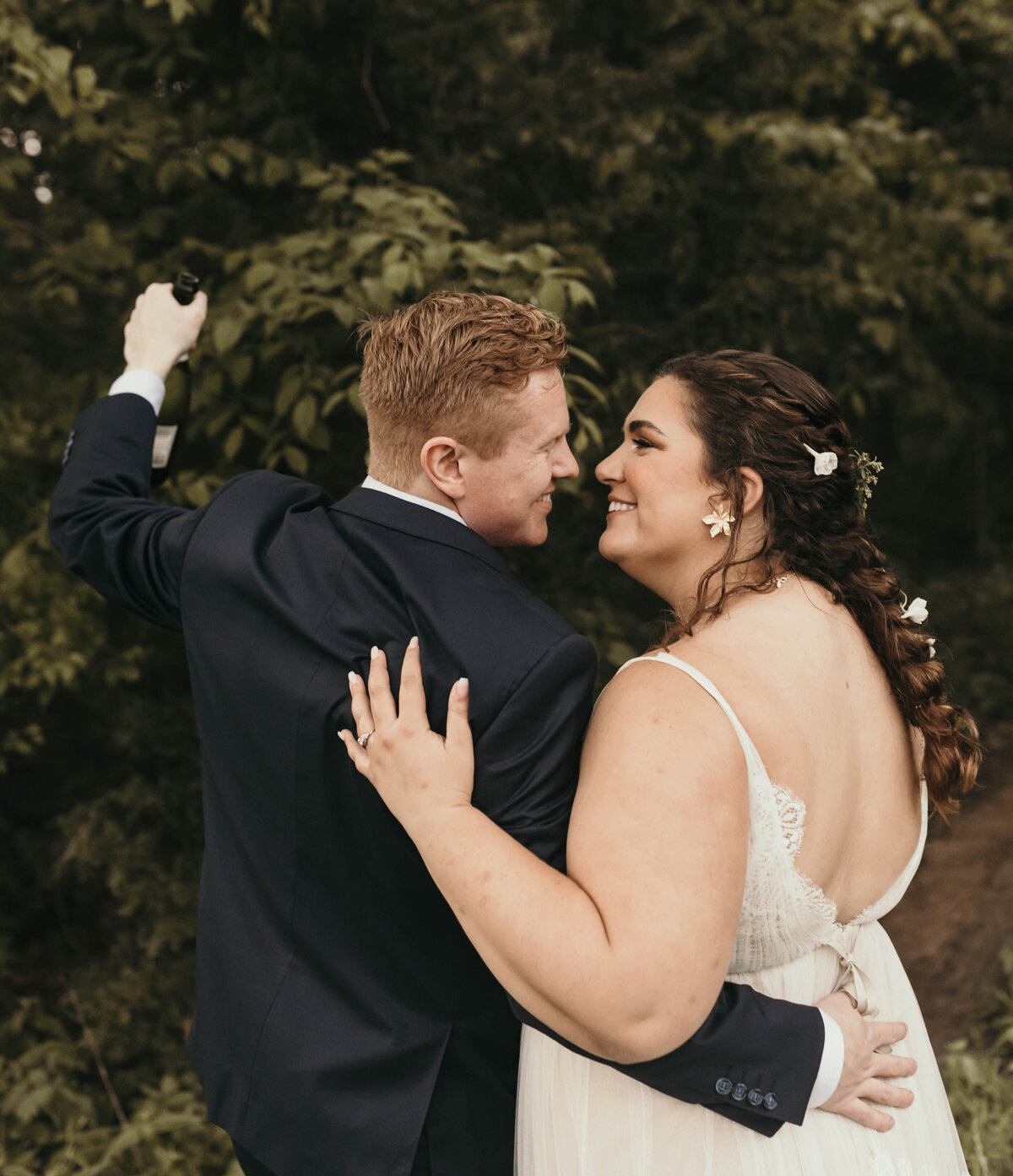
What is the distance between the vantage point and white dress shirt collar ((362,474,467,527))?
1766 millimetres

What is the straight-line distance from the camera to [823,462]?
1.94m

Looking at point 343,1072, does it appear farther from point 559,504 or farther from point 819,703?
point 559,504

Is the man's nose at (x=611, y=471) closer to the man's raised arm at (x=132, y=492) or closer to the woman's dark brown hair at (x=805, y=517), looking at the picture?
the woman's dark brown hair at (x=805, y=517)

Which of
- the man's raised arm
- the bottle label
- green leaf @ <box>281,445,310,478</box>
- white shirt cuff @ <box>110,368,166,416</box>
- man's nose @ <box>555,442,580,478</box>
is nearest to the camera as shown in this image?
man's nose @ <box>555,442,580,478</box>

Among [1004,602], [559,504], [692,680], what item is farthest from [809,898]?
[1004,602]

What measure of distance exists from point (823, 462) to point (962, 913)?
4680mm

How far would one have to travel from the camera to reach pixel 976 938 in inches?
214

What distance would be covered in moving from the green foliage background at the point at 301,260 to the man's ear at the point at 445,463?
1.17 metres

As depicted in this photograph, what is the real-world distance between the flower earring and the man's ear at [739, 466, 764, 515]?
3 centimetres

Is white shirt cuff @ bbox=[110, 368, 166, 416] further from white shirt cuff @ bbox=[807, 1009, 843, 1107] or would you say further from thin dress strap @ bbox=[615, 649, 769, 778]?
white shirt cuff @ bbox=[807, 1009, 843, 1107]

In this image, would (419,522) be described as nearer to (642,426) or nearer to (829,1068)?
(642,426)

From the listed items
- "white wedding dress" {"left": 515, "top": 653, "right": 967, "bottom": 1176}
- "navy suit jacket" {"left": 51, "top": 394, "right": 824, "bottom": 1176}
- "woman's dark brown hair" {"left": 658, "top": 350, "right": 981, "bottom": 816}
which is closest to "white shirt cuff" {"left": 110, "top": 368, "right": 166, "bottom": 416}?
"navy suit jacket" {"left": 51, "top": 394, "right": 824, "bottom": 1176}

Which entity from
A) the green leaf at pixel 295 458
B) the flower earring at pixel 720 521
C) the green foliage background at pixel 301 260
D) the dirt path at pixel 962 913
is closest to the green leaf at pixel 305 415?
the green foliage background at pixel 301 260

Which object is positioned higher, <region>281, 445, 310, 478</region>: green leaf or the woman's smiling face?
the woman's smiling face
